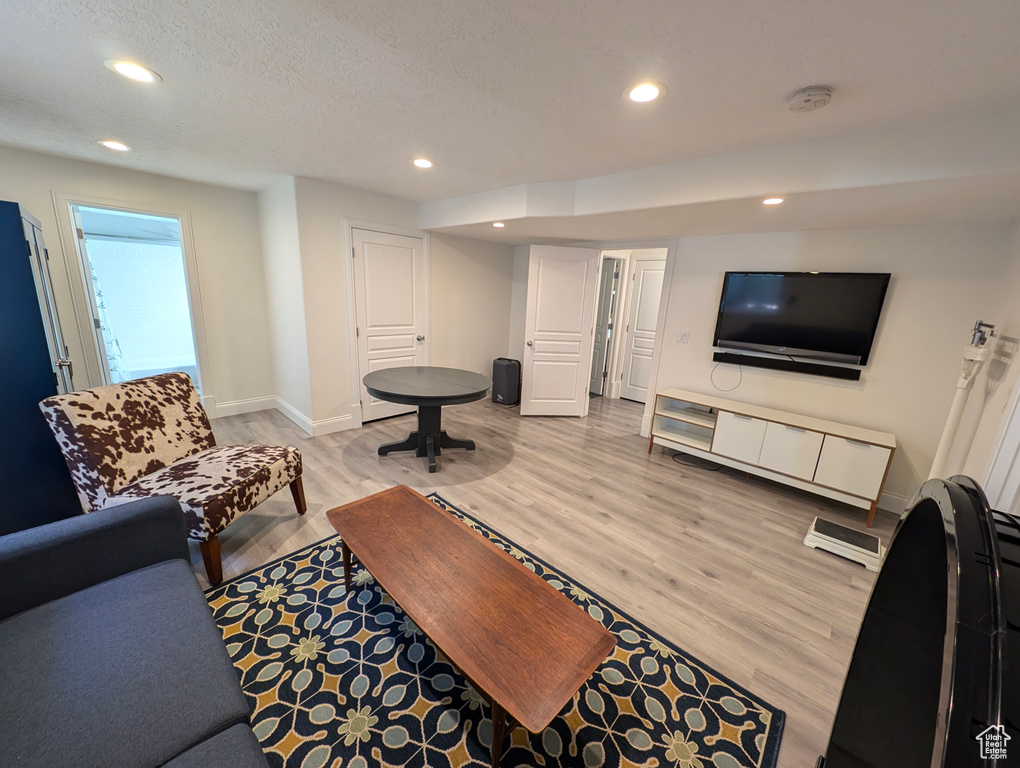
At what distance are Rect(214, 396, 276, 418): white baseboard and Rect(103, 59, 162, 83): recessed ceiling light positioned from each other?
10.6ft

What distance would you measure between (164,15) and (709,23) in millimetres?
1838

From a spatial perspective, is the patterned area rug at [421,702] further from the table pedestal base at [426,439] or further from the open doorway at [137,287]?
the open doorway at [137,287]

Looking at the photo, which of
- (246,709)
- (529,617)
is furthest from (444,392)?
(246,709)

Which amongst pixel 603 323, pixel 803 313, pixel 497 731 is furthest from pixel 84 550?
pixel 603 323

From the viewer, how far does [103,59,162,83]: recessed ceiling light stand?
1588mm

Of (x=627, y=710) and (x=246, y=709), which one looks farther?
(x=627, y=710)

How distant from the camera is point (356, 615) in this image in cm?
168

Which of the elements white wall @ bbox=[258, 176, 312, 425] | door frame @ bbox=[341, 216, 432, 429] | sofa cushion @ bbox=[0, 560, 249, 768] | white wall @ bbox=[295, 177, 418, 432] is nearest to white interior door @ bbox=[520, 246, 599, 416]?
door frame @ bbox=[341, 216, 432, 429]

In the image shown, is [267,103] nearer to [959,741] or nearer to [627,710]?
[959,741]

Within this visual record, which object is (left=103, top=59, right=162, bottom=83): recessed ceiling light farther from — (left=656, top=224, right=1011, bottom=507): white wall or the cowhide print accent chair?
(left=656, top=224, right=1011, bottom=507): white wall

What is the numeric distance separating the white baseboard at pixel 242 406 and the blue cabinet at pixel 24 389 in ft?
7.10

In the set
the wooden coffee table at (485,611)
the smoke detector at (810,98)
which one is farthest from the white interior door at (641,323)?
the wooden coffee table at (485,611)

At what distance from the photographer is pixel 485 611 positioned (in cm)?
126

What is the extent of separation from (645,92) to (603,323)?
153 inches
